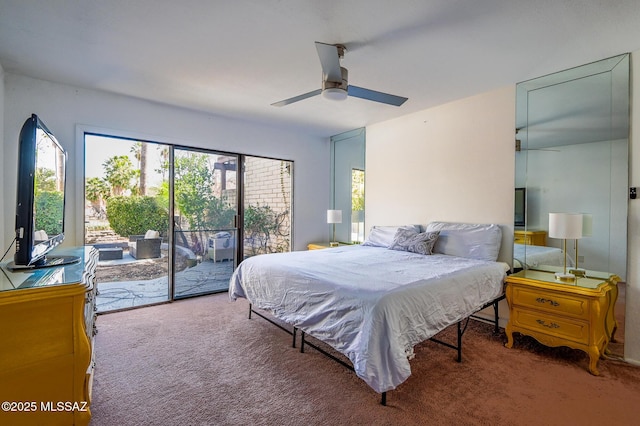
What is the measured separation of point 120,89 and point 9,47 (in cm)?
95

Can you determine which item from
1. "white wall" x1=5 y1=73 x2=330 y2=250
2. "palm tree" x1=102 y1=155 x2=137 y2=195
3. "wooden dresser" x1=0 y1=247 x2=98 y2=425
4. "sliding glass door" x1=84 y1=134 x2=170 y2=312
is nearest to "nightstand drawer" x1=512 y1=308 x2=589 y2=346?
"wooden dresser" x1=0 y1=247 x2=98 y2=425

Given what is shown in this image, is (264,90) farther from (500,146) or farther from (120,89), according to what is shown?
(500,146)

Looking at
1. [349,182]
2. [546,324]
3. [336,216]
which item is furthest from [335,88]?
[349,182]

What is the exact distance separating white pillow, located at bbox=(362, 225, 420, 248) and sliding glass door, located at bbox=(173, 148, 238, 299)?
2.06m

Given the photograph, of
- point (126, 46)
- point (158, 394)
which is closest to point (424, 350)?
point (158, 394)

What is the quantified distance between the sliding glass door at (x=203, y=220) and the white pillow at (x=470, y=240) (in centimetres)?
294

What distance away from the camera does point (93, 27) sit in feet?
7.11

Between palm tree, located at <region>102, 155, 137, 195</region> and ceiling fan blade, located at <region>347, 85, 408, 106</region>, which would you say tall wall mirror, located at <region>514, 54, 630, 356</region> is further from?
palm tree, located at <region>102, 155, 137, 195</region>

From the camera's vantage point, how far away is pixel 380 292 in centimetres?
190

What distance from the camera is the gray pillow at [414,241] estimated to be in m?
3.41

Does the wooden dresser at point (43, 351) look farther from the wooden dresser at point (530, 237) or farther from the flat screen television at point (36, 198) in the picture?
the wooden dresser at point (530, 237)

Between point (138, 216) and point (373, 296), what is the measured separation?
3518 millimetres

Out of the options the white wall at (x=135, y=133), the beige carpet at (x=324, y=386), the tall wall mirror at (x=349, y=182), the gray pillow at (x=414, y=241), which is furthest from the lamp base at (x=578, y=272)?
the white wall at (x=135, y=133)

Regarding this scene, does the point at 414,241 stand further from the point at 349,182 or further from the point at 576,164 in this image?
the point at 349,182
